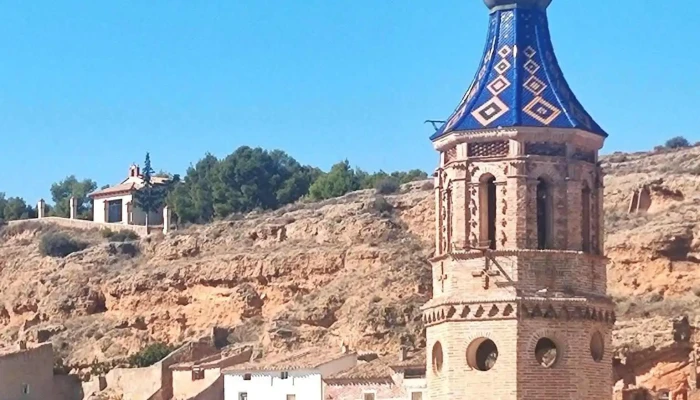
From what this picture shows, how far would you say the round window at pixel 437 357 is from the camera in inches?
1161

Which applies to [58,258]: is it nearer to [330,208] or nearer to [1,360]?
[330,208]

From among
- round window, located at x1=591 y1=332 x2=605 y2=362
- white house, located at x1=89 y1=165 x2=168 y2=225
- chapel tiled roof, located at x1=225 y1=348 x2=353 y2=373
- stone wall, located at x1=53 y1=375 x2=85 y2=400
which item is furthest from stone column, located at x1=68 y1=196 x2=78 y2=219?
round window, located at x1=591 y1=332 x2=605 y2=362

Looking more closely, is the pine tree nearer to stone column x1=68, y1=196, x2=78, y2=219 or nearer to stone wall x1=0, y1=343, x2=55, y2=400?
stone column x1=68, y1=196, x2=78, y2=219

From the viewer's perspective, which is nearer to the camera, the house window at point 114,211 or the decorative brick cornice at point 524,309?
the decorative brick cornice at point 524,309

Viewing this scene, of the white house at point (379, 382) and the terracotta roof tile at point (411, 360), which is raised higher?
the terracotta roof tile at point (411, 360)

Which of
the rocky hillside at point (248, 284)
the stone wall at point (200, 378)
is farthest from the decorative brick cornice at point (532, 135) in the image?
the rocky hillside at point (248, 284)

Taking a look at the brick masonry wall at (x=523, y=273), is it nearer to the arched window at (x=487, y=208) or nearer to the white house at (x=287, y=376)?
the arched window at (x=487, y=208)

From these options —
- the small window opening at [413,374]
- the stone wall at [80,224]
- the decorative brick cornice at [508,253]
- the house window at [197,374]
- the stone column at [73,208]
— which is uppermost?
the stone column at [73,208]

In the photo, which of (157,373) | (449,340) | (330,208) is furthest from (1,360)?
(449,340)

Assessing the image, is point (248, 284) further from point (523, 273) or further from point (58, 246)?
point (523, 273)

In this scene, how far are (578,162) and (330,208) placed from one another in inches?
2099

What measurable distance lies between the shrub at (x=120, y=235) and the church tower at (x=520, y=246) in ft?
204

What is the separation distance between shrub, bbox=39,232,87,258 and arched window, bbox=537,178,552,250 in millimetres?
62189

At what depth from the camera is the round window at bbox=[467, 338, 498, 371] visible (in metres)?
28.9
